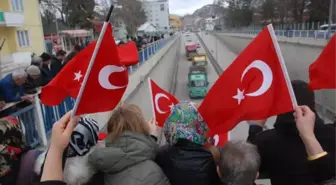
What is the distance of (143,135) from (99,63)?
0.60 metres

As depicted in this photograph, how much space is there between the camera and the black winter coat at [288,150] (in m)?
2.14

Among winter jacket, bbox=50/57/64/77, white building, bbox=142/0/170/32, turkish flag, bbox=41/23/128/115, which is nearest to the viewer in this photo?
turkish flag, bbox=41/23/128/115

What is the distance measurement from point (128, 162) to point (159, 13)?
14265cm

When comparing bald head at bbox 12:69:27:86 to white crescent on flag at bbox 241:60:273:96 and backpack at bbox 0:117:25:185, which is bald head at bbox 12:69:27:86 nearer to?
backpack at bbox 0:117:25:185

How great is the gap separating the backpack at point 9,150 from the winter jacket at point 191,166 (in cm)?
101

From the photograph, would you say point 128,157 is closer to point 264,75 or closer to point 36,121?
point 264,75

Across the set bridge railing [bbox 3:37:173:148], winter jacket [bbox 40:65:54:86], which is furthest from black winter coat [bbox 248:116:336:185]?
winter jacket [bbox 40:65:54:86]

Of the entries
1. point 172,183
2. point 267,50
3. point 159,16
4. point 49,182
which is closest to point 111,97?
point 172,183

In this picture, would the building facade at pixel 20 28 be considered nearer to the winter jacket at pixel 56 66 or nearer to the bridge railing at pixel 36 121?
the winter jacket at pixel 56 66

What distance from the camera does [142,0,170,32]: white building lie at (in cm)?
13738

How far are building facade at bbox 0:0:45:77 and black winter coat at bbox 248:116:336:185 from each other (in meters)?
22.5

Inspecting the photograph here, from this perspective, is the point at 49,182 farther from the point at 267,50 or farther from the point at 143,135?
the point at 267,50

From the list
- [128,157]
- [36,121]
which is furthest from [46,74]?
[128,157]

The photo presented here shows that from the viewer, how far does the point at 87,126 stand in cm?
230
